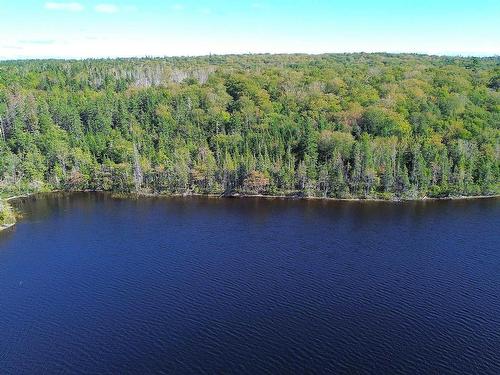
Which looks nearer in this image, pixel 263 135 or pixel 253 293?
pixel 253 293

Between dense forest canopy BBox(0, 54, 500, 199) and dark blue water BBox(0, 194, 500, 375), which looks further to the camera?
dense forest canopy BBox(0, 54, 500, 199)

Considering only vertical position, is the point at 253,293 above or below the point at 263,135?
below

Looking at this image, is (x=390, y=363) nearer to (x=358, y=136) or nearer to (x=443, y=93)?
(x=358, y=136)

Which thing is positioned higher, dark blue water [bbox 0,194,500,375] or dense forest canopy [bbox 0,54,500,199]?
dense forest canopy [bbox 0,54,500,199]

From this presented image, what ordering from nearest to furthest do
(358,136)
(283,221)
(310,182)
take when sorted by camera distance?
(283,221)
(310,182)
(358,136)

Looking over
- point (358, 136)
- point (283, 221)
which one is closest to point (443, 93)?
point (358, 136)
